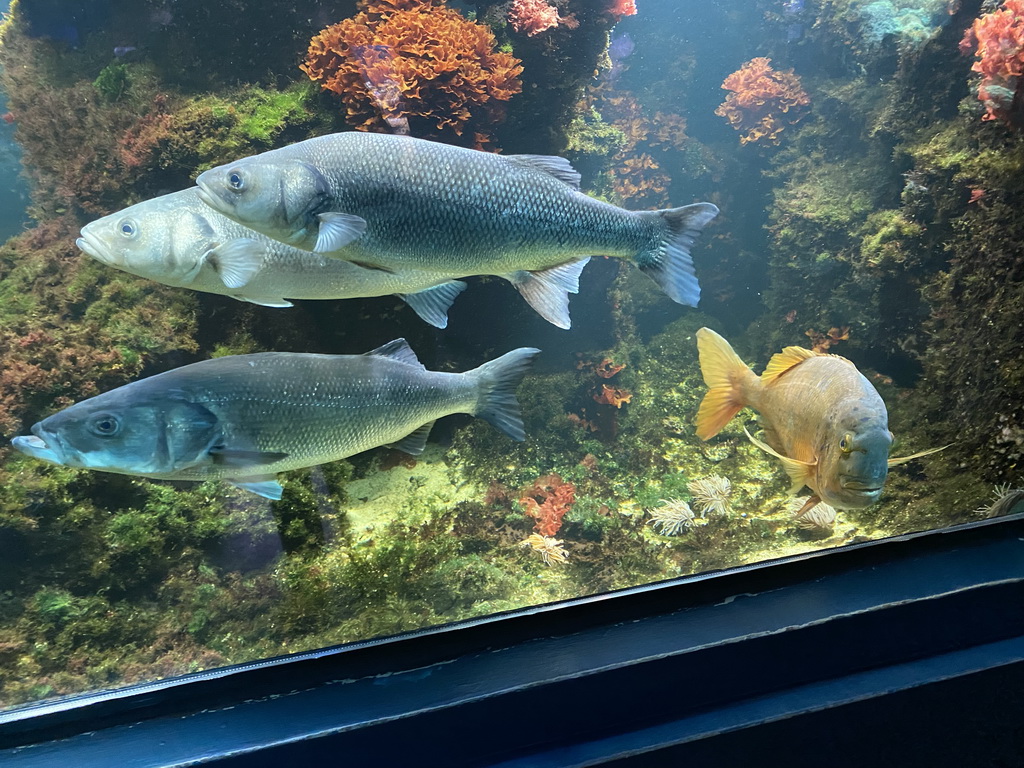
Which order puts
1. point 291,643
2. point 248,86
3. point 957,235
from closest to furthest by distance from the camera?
1. point 291,643
2. point 248,86
3. point 957,235

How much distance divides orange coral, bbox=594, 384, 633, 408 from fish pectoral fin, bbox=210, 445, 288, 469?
310cm

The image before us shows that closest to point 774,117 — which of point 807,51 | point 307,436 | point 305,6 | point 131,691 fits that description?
point 807,51

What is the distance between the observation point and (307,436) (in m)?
1.75

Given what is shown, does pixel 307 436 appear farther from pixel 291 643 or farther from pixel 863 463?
pixel 863 463

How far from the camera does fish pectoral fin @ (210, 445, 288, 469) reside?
1.64m

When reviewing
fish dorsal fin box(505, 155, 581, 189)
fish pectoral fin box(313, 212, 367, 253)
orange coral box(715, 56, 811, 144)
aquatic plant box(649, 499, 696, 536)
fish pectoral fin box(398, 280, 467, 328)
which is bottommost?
aquatic plant box(649, 499, 696, 536)

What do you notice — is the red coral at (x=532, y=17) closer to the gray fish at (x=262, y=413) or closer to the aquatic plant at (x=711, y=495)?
the gray fish at (x=262, y=413)

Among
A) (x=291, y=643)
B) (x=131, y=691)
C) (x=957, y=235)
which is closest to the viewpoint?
(x=131, y=691)

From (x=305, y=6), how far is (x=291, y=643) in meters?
3.13

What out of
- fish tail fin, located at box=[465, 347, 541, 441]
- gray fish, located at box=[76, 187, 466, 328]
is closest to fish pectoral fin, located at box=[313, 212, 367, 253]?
gray fish, located at box=[76, 187, 466, 328]

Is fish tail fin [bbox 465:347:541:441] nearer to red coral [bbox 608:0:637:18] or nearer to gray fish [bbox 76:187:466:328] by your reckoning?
gray fish [bbox 76:187:466:328]

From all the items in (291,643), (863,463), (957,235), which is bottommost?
(291,643)

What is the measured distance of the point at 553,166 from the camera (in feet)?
6.69

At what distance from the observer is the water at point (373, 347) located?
1.85m
